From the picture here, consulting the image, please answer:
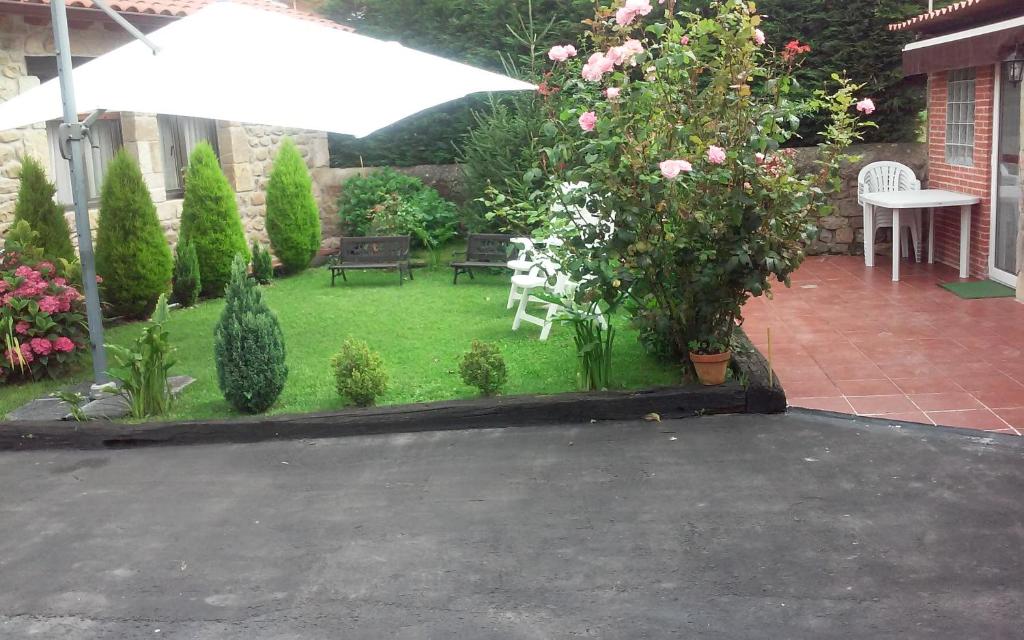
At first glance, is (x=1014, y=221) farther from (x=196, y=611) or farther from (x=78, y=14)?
(x=78, y=14)

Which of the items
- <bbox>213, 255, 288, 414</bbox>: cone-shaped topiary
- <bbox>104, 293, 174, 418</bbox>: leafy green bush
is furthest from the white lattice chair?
<bbox>104, 293, 174, 418</bbox>: leafy green bush

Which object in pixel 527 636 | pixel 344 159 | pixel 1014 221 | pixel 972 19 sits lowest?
pixel 527 636

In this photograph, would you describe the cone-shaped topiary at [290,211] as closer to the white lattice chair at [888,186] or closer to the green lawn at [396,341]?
the green lawn at [396,341]

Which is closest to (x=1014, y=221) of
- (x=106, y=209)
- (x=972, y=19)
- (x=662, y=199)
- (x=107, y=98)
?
(x=972, y=19)

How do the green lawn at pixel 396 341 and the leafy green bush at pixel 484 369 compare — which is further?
the green lawn at pixel 396 341

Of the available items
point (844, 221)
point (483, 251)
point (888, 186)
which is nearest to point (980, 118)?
point (888, 186)

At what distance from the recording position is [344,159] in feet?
46.8

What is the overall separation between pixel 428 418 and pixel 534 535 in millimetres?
1824

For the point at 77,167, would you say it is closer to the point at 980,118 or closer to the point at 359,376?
the point at 359,376

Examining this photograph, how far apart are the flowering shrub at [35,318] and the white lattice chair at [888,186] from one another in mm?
8142

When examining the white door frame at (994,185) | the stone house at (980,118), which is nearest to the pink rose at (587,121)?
the stone house at (980,118)

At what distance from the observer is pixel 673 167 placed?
5.32m

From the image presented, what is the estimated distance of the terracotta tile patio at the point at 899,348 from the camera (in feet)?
19.5

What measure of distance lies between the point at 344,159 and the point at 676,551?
11108mm
